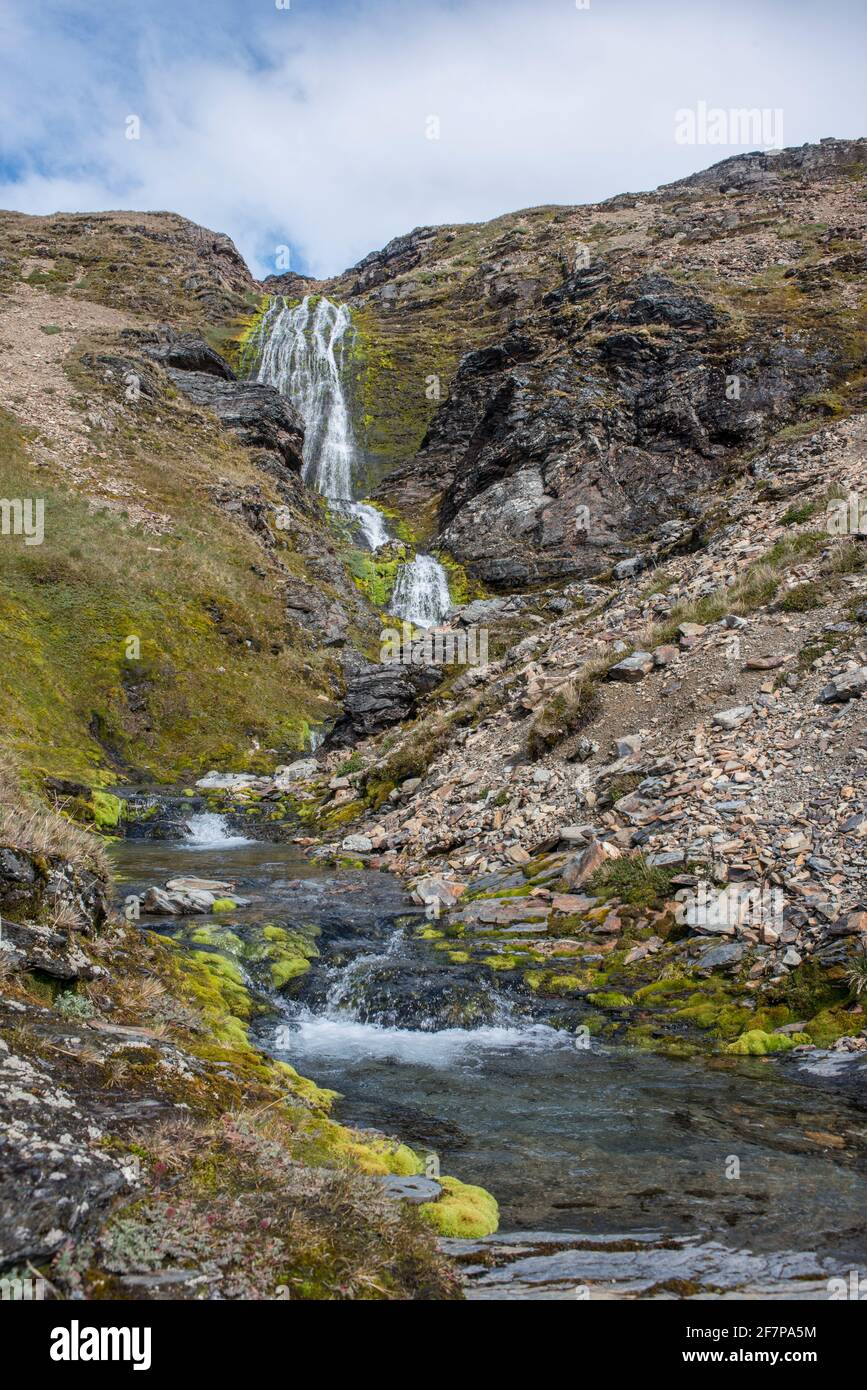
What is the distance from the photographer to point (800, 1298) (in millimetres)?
3971

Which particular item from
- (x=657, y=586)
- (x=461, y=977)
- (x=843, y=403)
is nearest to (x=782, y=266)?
(x=843, y=403)

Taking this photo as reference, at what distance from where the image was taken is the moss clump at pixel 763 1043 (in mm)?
7930

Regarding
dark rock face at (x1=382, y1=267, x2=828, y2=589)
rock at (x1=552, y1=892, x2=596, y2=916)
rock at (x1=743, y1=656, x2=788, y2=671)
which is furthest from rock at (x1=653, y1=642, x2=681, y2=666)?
dark rock face at (x1=382, y1=267, x2=828, y2=589)

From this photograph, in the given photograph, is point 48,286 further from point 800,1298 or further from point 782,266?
point 800,1298

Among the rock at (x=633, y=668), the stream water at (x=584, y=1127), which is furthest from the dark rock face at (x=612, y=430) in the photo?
the stream water at (x=584, y=1127)

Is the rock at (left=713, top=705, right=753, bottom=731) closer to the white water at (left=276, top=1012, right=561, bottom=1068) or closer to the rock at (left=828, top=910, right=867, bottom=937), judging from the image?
the rock at (left=828, top=910, right=867, bottom=937)

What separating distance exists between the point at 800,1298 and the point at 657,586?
1890cm

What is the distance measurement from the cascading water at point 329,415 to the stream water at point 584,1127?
38387mm

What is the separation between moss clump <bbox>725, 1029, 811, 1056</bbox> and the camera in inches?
312

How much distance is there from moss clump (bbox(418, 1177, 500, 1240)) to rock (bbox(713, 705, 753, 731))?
977 centimetres

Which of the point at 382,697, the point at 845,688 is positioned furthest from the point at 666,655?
the point at 382,697

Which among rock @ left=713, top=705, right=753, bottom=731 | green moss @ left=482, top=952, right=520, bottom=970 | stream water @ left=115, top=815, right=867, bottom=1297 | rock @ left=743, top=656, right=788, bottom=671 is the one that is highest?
rock @ left=743, top=656, right=788, bottom=671

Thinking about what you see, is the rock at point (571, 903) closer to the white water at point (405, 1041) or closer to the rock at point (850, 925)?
the white water at point (405, 1041)
